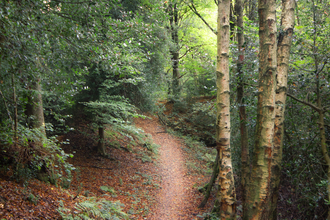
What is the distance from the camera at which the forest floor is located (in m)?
4.41

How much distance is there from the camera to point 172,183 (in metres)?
10.5

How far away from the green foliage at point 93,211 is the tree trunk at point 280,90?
3974mm

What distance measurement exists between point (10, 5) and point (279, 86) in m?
4.75

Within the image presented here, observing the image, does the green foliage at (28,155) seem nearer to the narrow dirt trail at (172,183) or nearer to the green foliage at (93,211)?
the green foliage at (93,211)

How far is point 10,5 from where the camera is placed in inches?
140

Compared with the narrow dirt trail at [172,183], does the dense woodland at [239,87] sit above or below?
above

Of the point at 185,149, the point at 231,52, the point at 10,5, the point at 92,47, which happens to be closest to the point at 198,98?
the point at 185,149

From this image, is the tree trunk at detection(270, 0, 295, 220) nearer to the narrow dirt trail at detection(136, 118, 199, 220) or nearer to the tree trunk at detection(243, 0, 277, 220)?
the tree trunk at detection(243, 0, 277, 220)

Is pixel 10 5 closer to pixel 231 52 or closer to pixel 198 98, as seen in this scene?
pixel 231 52

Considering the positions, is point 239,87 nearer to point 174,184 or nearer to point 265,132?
point 265,132

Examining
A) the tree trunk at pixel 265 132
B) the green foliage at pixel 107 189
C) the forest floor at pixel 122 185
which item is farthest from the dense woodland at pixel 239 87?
the green foliage at pixel 107 189

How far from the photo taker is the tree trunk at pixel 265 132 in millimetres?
3197

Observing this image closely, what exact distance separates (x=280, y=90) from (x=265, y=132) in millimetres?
869

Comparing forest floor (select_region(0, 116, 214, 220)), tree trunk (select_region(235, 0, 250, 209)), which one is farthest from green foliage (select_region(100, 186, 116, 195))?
tree trunk (select_region(235, 0, 250, 209))
